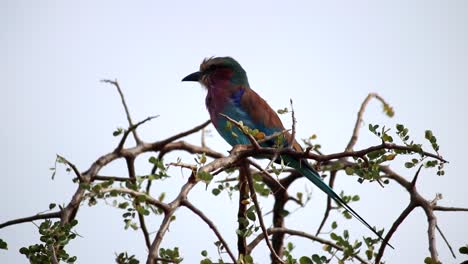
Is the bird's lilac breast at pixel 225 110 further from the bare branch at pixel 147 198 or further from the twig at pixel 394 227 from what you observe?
the bare branch at pixel 147 198

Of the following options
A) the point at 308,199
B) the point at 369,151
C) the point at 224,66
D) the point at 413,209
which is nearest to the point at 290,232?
the point at 308,199

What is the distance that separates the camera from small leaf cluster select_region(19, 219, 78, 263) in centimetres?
268

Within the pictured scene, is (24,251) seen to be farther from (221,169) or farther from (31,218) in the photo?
(221,169)

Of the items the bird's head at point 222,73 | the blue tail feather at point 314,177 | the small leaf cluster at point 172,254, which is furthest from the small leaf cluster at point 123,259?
the bird's head at point 222,73

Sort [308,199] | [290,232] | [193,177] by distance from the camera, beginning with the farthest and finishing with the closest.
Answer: [308,199] → [290,232] → [193,177]

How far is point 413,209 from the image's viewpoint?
3518mm

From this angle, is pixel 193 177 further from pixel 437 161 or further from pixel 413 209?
pixel 413 209

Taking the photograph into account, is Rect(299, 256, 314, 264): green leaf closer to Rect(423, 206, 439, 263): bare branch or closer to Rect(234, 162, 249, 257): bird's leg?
Rect(234, 162, 249, 257): bird's leg

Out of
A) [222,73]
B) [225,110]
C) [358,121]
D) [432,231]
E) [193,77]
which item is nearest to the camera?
[432,231]

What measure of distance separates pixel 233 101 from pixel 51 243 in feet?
9.30

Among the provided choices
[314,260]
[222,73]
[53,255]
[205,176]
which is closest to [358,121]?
[222,73]

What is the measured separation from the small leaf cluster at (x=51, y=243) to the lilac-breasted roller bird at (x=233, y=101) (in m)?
2.04

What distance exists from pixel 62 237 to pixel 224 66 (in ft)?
10.4

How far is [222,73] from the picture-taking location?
554 centimetres
